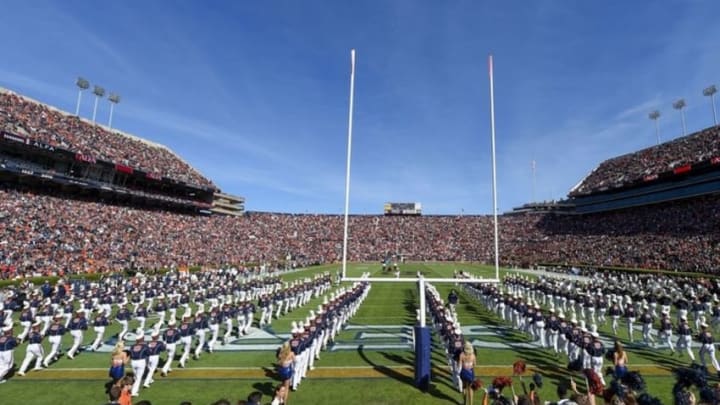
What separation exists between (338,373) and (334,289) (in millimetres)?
18733

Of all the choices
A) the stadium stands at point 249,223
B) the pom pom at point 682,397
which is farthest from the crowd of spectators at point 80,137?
the pom pom at point 682,397

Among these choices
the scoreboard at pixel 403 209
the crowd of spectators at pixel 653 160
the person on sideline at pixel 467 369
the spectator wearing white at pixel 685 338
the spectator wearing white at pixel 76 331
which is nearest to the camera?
the person on sideline at pixel 467 369

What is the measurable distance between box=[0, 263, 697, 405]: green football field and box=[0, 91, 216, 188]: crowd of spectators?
3291cm

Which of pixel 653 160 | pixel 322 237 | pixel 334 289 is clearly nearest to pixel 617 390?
pixel 334 289

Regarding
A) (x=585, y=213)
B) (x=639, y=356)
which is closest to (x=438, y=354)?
(x=639, y=356)

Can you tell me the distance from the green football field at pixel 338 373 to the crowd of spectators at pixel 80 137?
3291 centimetres

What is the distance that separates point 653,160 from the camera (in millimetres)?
56562

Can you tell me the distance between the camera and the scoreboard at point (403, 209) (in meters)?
84.1

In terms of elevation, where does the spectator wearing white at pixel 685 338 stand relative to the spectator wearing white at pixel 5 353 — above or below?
above

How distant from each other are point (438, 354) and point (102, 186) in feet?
148

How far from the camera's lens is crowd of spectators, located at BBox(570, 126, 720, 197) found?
47.4 m

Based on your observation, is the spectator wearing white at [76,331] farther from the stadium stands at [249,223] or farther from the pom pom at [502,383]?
the stadium stands at [249,223]

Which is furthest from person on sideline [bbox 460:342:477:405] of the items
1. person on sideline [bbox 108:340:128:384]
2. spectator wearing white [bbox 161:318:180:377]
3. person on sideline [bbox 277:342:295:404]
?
spectator wearing white [bbox 161:318:180:377]

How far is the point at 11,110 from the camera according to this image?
39781mm
